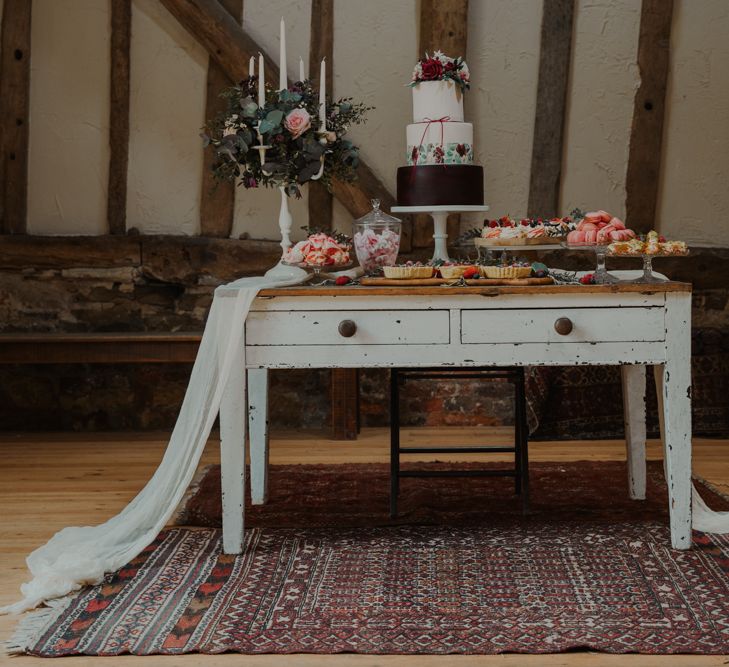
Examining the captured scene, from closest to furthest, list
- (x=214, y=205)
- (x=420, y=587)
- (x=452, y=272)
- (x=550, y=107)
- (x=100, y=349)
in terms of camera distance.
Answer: (x=420, y=587) → (x=452, y=272) → (x=100, y=349) → (x=550, y=107) → (x=214, y=205)

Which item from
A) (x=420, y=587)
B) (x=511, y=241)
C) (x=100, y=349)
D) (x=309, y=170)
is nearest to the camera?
(x=420, y=587)

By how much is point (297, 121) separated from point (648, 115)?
94.6 inches

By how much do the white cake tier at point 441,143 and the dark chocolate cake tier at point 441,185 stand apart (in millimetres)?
54

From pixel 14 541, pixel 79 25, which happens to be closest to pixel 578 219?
pixel 14 541

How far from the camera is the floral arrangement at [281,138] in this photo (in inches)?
138

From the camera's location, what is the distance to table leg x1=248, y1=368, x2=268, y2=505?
3.94m

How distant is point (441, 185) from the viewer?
363cm

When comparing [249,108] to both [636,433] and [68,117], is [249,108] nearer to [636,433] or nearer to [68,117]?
[636,433]

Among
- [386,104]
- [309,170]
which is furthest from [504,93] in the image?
[309,170]

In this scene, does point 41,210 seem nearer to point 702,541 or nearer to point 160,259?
point 160,259

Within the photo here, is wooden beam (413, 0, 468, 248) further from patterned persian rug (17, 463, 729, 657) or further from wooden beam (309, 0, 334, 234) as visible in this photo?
patterned persian rug (17, 463, 729, 657)

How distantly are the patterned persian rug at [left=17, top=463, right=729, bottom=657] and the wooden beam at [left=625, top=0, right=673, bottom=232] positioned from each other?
75.1 inches

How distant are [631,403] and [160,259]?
251 centimetres

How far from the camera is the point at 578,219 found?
359cm
